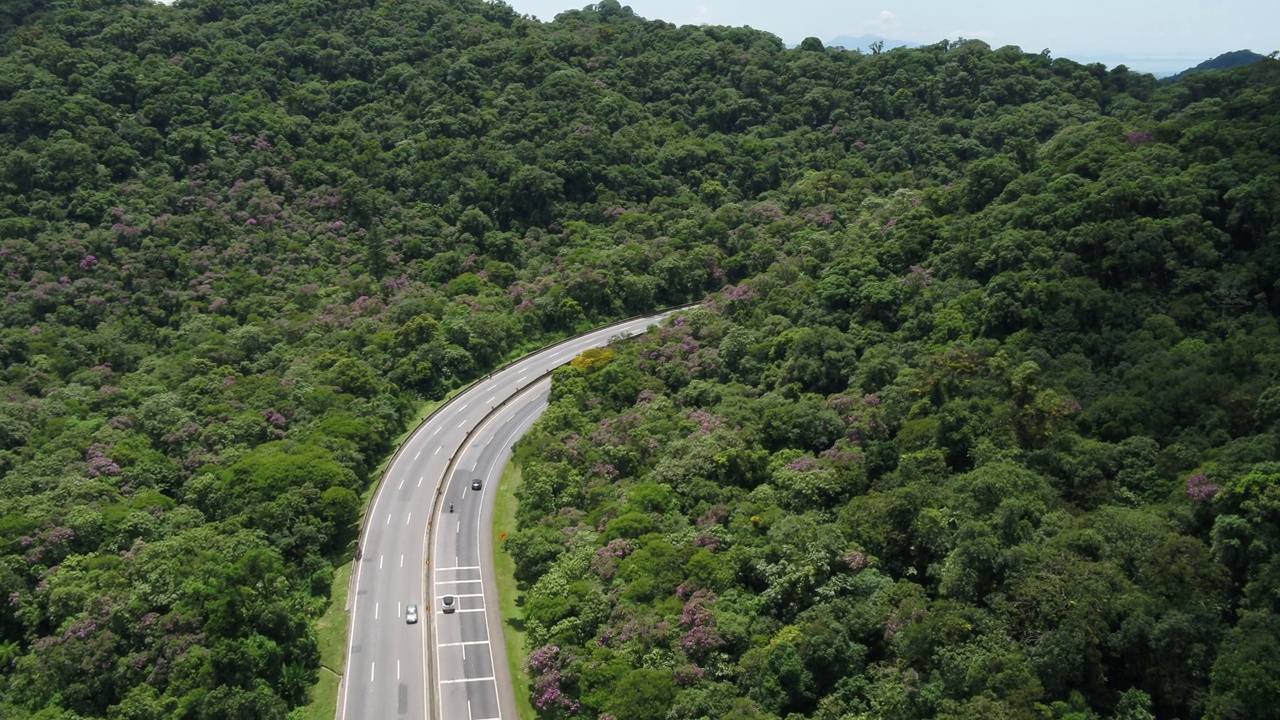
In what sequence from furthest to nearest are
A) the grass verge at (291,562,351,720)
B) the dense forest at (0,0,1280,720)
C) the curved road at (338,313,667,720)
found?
the curved road at (338,313,667,720), the grass verge at (291,562,351,720), the dense forest at (0,0,1280,720)

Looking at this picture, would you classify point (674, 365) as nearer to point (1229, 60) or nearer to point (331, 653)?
point (331, 653)

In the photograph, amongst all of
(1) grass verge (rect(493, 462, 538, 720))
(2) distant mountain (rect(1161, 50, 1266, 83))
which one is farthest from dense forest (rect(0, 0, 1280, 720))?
(2) distant mountain (rect(1161, 50, 1266, 83))

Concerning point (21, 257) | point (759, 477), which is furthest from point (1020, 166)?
point (21, 257)

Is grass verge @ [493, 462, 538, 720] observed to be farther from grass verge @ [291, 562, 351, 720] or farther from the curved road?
grass verge @ [291, 562, 351, 720]

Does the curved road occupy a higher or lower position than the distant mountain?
lower

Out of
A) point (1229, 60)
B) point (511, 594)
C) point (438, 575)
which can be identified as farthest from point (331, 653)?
point (1229, 60)

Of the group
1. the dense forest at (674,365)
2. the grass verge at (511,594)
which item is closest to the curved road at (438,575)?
the grass verge at (511,594)
